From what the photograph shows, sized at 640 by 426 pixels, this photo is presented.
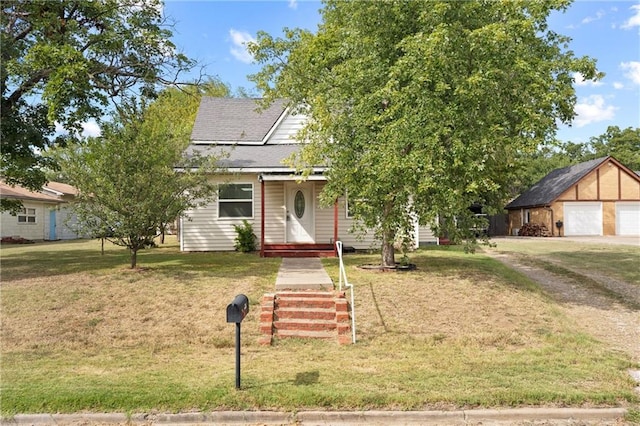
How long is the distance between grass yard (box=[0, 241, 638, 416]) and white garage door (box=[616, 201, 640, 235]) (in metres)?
25.3

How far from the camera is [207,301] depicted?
27.1ft

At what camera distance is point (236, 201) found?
15891 millimetres

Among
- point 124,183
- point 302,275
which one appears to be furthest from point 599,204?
point 124,183

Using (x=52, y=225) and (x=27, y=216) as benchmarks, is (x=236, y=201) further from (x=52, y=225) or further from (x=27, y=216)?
(x=52, y=225)

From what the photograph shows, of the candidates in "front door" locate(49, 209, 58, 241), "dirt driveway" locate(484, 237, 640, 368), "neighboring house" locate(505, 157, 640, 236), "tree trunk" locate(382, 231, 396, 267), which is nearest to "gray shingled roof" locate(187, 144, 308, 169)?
"tree trunk" locate(382, 231, 396, 267)

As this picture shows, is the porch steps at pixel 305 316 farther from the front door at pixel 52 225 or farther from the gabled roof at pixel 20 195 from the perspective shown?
the front door at pixel 52 225

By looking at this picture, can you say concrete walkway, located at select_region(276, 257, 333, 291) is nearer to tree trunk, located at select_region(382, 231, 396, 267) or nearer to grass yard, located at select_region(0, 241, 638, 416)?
grass yard, located at select_region(0, 241, 638, 416)

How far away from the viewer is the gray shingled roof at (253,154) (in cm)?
1513

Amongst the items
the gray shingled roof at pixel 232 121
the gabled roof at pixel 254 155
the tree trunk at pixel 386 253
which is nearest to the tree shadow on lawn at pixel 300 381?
the tree trunk at pixel 386 253

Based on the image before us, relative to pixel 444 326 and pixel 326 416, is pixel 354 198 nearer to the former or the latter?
pixel 444 326

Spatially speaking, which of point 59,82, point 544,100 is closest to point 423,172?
point 544,100

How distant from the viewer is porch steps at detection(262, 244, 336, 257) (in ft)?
46.0

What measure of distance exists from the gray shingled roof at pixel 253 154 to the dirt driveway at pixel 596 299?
8.55 metres

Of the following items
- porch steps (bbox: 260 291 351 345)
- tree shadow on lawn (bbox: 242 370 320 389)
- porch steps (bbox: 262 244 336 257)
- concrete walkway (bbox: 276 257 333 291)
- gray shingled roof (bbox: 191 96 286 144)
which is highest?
gray shingled roof (bbox: 191 96 286 144)
